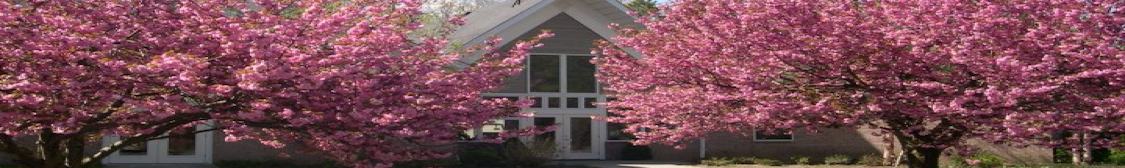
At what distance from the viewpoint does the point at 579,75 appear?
2855 cm

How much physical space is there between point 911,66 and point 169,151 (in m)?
15.5

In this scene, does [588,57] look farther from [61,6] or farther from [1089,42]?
[61,6]

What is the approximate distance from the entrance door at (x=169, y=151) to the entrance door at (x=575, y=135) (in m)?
7.49

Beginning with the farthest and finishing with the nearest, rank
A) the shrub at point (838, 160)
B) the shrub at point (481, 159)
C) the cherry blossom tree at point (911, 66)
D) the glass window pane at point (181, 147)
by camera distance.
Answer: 1. the shrub at point (838, 160)
2. the shrub at point (481, 159)
3. the glass window pane at point (181, 147)
4. the cherry blossom tree at point (911, 66)

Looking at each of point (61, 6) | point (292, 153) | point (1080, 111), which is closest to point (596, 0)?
point (292, 153)

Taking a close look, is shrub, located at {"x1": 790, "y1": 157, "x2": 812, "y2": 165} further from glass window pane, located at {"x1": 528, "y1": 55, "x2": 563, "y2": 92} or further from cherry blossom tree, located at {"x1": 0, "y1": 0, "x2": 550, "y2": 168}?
cherry blossom tree, located at {"x1": 0, "y1": 0, "x2": 550, "y2": 168}

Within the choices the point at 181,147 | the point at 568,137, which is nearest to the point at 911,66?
the point at 568,137

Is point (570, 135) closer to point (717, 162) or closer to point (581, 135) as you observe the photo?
point (581, 135)

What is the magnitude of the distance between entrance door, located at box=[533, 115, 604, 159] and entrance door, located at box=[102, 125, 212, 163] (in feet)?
24.6

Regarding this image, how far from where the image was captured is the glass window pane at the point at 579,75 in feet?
93.2

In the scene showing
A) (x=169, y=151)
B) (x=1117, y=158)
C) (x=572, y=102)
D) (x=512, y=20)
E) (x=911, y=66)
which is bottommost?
(x=1117, y=158)

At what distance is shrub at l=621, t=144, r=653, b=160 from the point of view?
2902 centimetres

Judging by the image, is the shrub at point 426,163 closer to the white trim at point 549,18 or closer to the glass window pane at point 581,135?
the white trim at point 549,18

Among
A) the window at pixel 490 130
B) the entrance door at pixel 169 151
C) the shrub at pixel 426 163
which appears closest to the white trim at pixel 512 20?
the window at pixel 490 130
